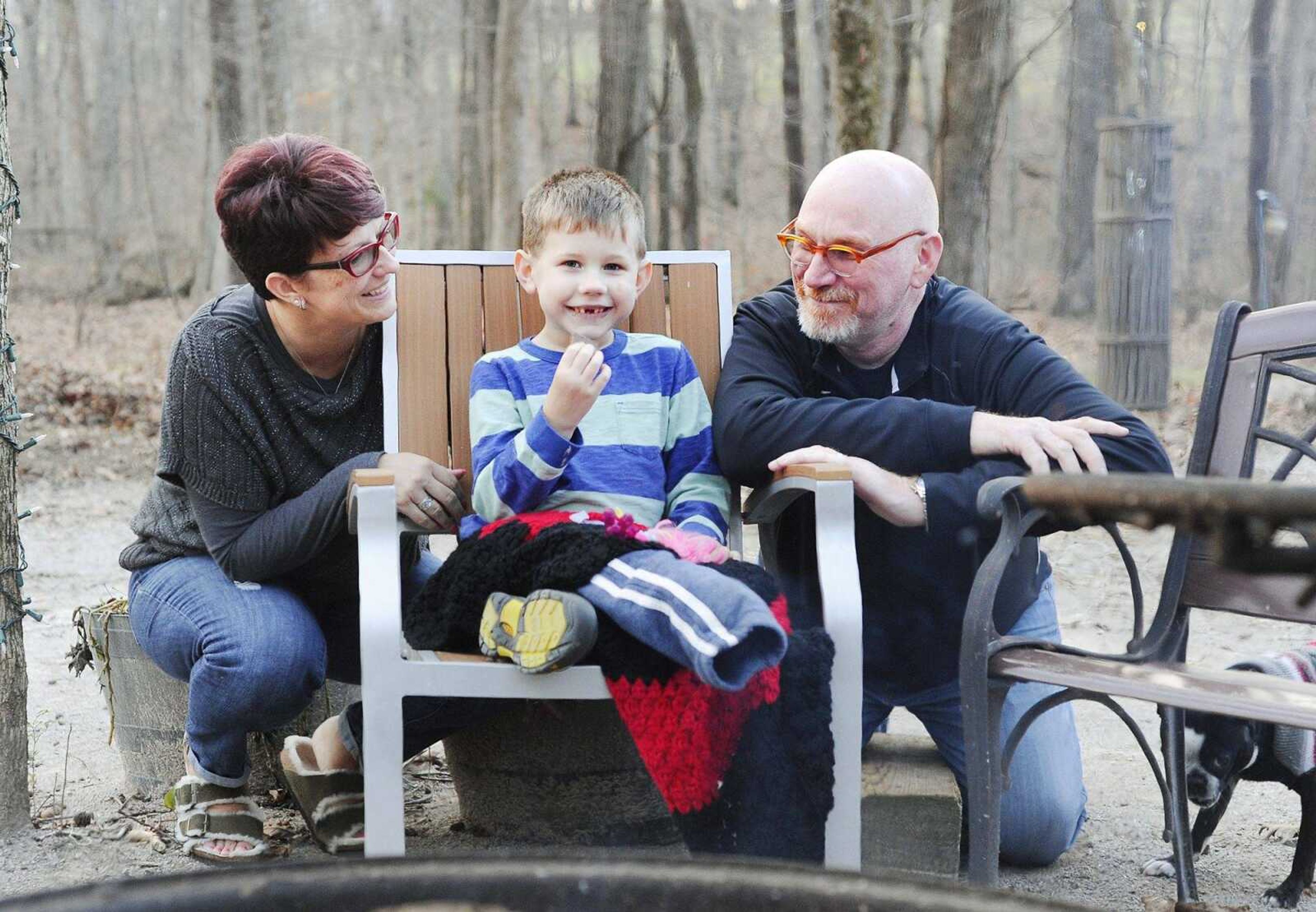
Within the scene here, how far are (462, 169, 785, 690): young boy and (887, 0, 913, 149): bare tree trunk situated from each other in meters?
6.62

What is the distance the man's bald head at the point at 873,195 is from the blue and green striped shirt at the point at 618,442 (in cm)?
45

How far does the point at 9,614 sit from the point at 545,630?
1378 mm

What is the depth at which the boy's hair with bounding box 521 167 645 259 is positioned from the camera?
9.48 ft

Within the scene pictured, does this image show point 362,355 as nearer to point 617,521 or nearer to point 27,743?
point 617,521

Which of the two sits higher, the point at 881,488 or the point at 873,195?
the point at 873,195

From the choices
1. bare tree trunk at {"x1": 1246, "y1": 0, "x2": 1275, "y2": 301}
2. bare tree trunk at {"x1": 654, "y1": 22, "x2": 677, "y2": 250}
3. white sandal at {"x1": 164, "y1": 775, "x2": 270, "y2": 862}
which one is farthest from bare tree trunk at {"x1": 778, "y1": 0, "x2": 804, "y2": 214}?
white sandal at {"x1": 164, "y1": 775, "x2": 270, "y2": 862}

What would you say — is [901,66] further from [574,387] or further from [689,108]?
[574,387]

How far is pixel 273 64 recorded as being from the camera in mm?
14195

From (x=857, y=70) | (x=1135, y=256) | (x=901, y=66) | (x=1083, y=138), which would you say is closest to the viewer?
(x=857, y=70)

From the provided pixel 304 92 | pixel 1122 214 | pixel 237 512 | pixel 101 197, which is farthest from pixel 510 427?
pixel 304 92

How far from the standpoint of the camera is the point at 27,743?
3.15m

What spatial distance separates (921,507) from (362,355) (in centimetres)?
130

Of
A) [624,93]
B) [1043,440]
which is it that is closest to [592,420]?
[1043,440]

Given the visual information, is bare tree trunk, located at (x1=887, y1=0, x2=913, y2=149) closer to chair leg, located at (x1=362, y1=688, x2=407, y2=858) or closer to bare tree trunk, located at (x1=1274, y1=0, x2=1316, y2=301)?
bare tree trunk, located at (x1=1274, y1=0, x2=1316, y2=301)
